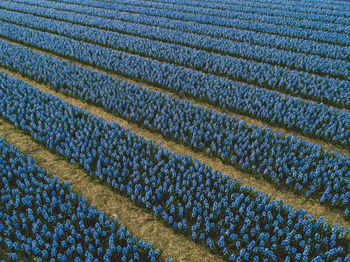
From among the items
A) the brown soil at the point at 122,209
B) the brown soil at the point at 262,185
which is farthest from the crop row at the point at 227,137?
the brown soil at the point at 122,209

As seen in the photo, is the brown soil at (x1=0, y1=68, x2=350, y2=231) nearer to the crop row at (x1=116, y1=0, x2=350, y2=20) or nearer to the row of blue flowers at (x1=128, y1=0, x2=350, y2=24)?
the row of blue flowers at (x1=128, y1=0, x2=350, y2=24)

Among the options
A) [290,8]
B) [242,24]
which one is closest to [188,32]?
[242,24]

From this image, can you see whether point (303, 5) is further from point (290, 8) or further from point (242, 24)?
point (242, 24)

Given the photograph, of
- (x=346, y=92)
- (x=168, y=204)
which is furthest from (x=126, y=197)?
(x=346, y=92)

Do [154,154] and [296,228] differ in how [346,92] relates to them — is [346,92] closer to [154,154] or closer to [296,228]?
[296,228]

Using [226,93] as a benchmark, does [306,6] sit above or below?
above

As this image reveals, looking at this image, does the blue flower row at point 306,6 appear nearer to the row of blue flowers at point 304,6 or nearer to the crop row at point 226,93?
the row of blue flowers at point 304,6

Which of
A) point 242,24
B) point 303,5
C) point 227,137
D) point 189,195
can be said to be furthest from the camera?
point 303,5
